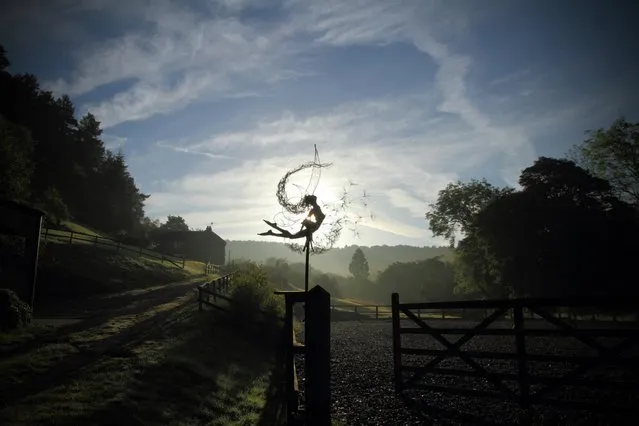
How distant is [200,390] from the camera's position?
8.66 m

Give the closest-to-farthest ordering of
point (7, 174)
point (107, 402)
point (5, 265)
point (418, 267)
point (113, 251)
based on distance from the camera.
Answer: point (107, 402) → point (5, 265) → point (7, 174) → point (113, 251) → point (418, 267)

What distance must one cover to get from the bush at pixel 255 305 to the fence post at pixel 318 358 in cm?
1171

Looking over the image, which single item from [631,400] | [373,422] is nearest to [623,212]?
[631,400]

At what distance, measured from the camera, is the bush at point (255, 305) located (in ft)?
55.7

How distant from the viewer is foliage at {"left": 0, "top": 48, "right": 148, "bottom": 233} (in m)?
47.0

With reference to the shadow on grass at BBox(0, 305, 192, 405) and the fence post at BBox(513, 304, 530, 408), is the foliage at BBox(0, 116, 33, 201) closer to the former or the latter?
the shadow on grass at BBox(0, 305, 192, 405)

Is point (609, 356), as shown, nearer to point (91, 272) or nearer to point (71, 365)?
point (71, 365)

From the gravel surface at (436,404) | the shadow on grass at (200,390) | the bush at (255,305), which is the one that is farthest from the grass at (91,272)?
the gravel surface at (436,404)

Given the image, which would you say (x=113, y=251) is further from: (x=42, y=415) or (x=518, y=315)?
(x=518, y=315)

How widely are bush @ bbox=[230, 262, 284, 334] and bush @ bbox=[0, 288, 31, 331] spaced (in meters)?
7.97

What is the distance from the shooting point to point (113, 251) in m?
38.5

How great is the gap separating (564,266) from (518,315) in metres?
23.5

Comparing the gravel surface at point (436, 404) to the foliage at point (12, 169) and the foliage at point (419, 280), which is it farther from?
the foliage at point (419, 280)

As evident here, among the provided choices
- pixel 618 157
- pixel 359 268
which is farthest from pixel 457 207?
pixel 359 268
